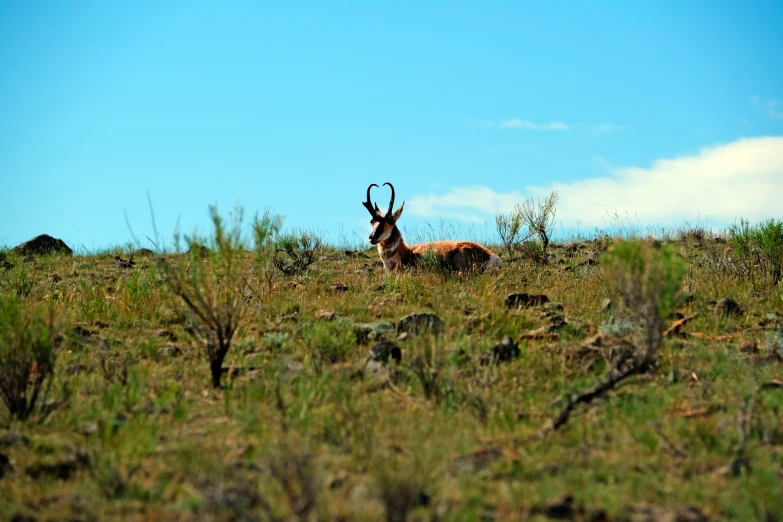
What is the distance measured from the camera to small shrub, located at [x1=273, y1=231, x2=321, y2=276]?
45.2ft

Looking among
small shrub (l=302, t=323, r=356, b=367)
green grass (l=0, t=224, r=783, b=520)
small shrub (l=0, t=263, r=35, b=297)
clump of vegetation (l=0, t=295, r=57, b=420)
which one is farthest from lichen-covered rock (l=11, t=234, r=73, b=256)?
clump of vegetation (l=0, t=295, r=57, b=420)

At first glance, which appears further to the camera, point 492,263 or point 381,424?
point 492,263

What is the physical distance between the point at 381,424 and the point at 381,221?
808 centimetres

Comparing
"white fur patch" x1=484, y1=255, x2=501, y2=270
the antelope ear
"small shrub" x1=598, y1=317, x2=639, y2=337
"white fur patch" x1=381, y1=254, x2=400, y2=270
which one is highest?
the antelope ear

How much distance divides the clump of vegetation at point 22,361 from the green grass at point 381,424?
0.16m

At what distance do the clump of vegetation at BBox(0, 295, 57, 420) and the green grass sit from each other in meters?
0.16

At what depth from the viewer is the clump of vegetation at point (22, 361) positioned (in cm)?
584

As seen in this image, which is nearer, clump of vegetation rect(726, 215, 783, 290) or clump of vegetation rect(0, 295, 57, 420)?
clump of vegetation rect(0, 295, 57, 420)

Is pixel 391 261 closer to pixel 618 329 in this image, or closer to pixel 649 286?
pixel 618 329

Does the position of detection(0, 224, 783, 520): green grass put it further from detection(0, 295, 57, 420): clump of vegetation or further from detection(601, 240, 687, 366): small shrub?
detection(601, 240, 687, 366): small shrub

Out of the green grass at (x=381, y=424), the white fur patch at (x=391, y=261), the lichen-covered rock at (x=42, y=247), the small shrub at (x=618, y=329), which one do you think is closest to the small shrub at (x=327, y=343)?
the green grass at (x=381, y=424)

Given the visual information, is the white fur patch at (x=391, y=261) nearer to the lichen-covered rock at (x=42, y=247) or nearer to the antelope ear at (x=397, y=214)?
the antelope ear at (x=397, y=214)

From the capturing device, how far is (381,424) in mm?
5309

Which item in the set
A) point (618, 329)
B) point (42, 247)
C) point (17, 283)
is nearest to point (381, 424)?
point (618, 329)
